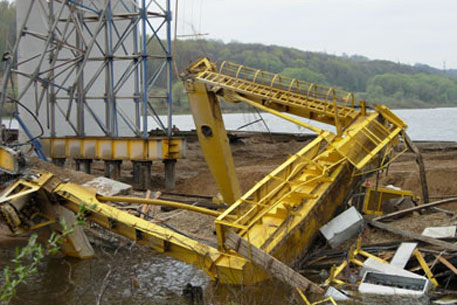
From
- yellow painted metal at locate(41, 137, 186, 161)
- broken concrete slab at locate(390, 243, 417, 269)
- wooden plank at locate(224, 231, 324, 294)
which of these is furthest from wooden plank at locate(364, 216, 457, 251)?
yellow painted metal at locate(41, 137, 186, 161)

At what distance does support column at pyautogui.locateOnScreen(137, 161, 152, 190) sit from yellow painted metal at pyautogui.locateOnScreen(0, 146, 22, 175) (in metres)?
12.3

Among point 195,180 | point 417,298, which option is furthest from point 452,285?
point 195,180

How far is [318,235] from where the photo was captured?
566 inches

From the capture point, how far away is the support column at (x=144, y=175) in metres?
26.1

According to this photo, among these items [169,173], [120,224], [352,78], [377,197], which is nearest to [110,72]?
[169,173]

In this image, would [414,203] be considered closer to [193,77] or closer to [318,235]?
[318,235]

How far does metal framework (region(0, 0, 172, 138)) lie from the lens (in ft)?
83.1

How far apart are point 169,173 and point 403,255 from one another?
15153mm

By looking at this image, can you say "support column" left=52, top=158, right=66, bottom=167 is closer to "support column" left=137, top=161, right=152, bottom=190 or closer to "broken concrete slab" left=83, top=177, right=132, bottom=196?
"support column" left=137, top=161, right=152, bottom=190

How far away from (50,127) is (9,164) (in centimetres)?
1543

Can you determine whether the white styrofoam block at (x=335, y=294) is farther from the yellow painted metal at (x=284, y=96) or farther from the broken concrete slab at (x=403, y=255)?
the yellow painted metal at (x=284, y=96)

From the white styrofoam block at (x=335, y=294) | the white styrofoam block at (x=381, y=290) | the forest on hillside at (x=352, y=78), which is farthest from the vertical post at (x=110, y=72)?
the forest on hillside at (x=352, y=78)

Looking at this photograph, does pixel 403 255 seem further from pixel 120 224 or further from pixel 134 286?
pixel 120 224

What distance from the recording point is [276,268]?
11273mm
